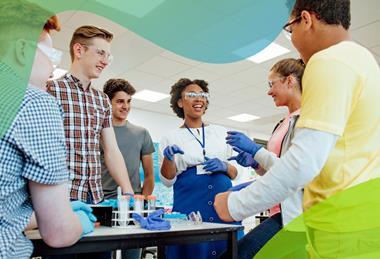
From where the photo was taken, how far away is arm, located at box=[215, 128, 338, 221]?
0.62 m

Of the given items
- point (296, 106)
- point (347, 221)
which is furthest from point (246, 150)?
point (347, 221)

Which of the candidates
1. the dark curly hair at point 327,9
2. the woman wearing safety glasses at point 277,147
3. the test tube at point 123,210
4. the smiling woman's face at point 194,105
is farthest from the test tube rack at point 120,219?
the smiling woman's face at point 194,105

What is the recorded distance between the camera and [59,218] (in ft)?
2.29

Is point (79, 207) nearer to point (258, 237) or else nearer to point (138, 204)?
point (138, 204)

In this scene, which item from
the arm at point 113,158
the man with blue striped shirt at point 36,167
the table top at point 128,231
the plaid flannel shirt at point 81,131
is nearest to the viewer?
the man with blue striped shirt at point 36,167

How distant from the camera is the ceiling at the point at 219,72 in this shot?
9.02 ft

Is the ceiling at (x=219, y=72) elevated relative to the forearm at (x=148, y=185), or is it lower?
elevated

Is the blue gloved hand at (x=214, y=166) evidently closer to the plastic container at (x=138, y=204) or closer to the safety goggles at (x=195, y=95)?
the safety goggles at (x=195, y=95)

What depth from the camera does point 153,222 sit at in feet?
3.43

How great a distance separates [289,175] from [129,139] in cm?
181

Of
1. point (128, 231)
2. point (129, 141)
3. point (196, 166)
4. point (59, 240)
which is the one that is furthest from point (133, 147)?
point (59, 240)

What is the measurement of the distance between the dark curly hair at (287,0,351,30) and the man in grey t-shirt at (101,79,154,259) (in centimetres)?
173

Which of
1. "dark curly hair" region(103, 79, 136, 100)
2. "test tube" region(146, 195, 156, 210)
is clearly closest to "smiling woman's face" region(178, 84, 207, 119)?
"dark curly hair" region(103, 79, 136, 100)

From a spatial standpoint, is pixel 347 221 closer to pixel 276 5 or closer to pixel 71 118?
pixel 276 5
